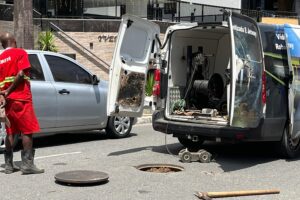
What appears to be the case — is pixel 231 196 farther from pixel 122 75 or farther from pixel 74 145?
pixel 74 145

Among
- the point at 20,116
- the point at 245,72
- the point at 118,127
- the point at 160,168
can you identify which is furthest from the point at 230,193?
the point at 118,127

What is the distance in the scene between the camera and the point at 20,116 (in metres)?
7.59

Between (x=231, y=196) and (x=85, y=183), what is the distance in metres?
1.83

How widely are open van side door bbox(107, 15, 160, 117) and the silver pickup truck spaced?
1.34 metres

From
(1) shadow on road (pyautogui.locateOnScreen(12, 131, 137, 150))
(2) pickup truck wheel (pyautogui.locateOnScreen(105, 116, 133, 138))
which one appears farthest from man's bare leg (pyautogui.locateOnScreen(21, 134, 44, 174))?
(2) pickup truck wheel (pyautogui.locateOnScreen(105, 116, 133, 138))

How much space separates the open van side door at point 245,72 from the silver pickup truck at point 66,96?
11.0ft

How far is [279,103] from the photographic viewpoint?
343 inches

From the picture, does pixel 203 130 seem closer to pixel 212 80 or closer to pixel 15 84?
pixel 212 80

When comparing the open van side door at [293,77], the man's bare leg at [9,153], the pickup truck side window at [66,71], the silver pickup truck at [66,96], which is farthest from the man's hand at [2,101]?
the open van side door at [293,77]

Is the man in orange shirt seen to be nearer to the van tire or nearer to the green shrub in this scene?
the van tire

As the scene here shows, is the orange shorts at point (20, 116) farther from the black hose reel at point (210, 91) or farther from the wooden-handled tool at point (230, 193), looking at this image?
the black hose reel at point (210, 91)

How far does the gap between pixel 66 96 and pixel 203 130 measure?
9.27 ft

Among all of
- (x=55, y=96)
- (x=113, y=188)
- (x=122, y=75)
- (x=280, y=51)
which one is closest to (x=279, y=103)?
(x=280, y=51)

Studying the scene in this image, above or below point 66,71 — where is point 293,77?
above
